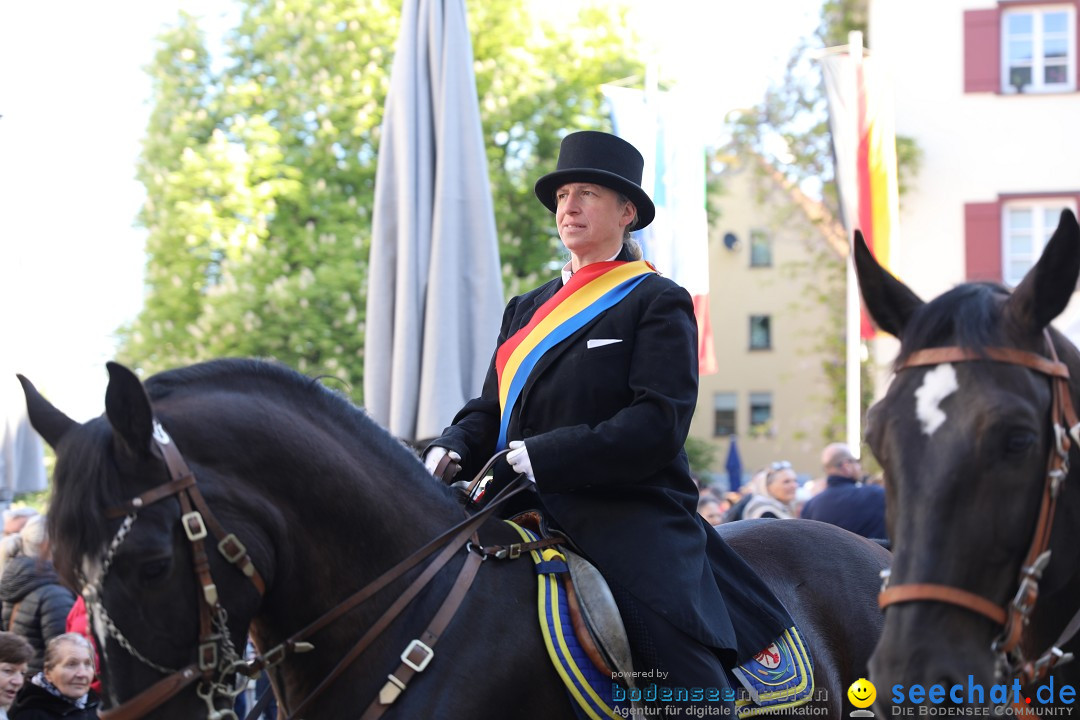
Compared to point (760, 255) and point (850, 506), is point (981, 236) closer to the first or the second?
point (850, 506)

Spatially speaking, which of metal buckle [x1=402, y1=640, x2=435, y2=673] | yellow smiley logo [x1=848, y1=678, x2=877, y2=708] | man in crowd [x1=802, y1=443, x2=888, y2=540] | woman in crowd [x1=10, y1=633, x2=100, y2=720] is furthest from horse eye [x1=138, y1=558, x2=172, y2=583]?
man in crowd [x1=802, y1=443, x2=888, y2=540]

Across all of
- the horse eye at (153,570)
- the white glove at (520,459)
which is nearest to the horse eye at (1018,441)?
the white glove at (520,459)

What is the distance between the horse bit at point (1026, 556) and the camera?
2.56 metres

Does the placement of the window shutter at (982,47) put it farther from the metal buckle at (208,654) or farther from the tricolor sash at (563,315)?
the metal buckle at (208,654)

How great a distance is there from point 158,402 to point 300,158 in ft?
55.8

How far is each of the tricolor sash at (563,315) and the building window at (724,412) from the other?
39.0 metres

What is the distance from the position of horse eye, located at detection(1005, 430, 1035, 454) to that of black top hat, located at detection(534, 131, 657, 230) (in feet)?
5.75

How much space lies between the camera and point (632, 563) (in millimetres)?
3699

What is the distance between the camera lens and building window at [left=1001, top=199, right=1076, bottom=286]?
19.7 meters

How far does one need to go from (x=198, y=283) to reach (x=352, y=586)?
17.0m

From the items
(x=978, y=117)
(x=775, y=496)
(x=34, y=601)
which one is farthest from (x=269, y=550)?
(x=978, y=117)

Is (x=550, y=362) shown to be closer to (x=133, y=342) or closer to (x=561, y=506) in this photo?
(x=561, y=506)

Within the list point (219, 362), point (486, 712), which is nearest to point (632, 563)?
point (486, 712)

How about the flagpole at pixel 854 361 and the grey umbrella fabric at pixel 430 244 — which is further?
the flagpole at pixel 854 361
